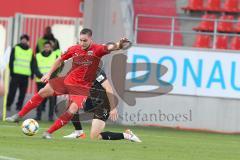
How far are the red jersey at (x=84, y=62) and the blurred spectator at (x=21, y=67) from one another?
8133 mm

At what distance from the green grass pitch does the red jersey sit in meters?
1.01

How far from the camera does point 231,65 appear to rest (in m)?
22.3

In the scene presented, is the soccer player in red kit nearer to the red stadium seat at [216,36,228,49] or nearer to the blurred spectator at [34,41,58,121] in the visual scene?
the blurred spectator at [34,41,58,121]

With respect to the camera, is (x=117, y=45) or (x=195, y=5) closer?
(x=117, y=45)

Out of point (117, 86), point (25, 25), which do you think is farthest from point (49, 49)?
point (25, 25)

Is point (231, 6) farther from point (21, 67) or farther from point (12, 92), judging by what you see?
point (12, 92)

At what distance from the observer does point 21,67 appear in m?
23.8

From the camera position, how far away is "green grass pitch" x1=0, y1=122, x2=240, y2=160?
12061mm

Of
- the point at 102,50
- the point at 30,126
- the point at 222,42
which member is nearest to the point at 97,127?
the point at 30,126

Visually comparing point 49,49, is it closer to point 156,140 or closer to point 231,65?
→ point 231,65

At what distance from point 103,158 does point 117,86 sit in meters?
10.7

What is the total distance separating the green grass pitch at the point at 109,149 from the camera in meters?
12.1

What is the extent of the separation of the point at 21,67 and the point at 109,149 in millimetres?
10715

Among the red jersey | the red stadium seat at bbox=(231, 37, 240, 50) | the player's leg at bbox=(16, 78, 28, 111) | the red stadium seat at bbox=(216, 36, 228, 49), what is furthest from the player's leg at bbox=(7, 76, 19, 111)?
the red jersey
